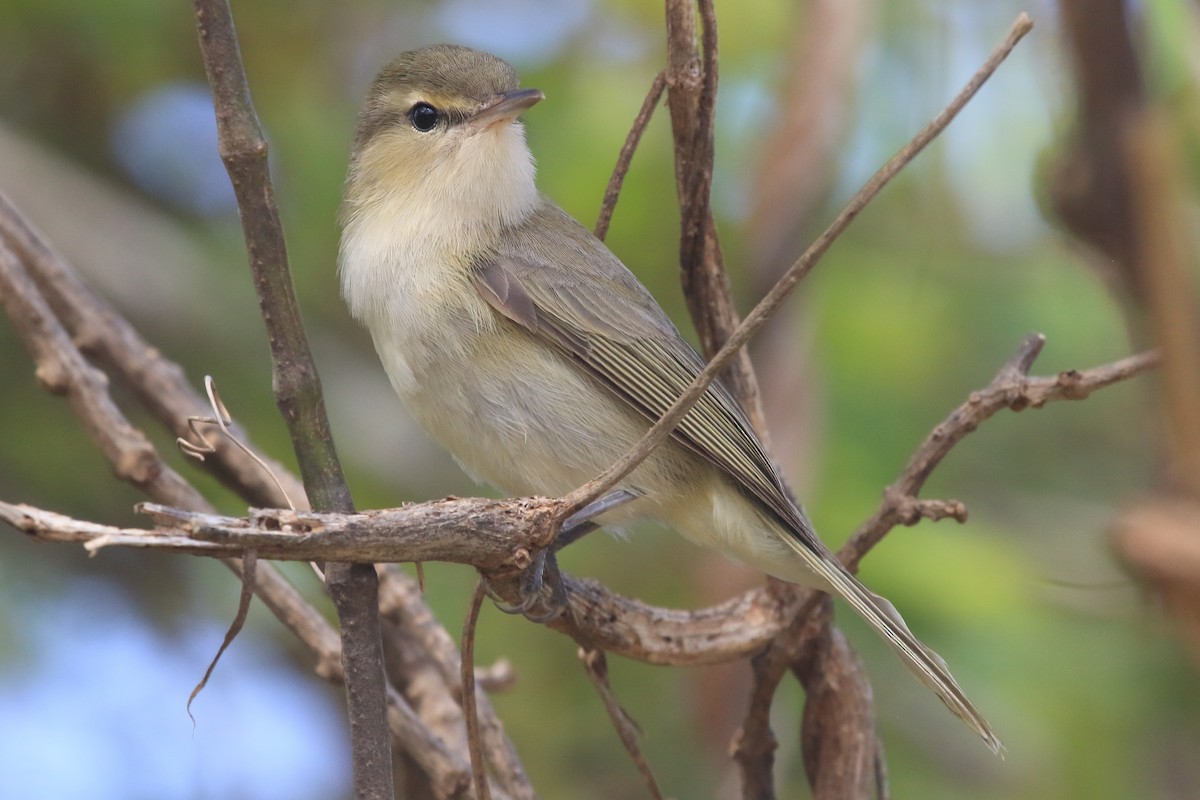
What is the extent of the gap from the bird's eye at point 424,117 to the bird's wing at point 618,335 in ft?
1.18

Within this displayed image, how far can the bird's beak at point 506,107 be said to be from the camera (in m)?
2.83

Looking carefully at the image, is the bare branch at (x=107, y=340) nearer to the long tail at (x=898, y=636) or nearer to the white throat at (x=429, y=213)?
the white throat at (x=429, y=213)

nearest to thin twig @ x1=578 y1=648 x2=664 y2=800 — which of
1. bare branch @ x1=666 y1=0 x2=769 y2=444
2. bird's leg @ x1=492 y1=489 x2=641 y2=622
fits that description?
bird's leg @ x1=492 y1=489 x2=641 y2=622

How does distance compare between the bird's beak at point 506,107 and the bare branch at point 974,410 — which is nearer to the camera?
the bare branch at point 974,410

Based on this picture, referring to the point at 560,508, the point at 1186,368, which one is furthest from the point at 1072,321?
the point at 560,508

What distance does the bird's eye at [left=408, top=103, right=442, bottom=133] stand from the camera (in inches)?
120

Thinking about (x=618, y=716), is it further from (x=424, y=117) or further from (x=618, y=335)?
(x=424, y=117)

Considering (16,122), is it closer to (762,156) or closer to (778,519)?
(762,156)

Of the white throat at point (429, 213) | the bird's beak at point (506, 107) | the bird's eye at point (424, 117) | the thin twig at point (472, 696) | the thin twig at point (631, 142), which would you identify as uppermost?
the bird's eye at point (424, 117)

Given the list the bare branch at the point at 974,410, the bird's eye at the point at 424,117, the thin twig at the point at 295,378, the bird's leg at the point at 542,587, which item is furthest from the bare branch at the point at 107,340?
the bare branch at the point at 974,410

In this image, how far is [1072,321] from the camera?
160 inches

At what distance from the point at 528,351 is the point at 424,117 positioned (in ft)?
2.46

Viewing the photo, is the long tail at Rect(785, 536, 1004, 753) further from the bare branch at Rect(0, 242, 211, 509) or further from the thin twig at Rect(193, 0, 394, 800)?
the bare branch at Rect(0, 242, 211, 509)

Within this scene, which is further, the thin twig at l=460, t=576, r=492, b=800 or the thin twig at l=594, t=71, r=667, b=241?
the thin twig at l=594, t=71, r=667, b=241
